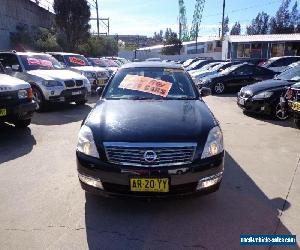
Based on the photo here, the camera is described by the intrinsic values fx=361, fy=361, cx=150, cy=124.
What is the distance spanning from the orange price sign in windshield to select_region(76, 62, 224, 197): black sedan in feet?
3.23

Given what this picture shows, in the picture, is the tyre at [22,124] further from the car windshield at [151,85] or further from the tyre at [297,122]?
the tyre at [297,122]

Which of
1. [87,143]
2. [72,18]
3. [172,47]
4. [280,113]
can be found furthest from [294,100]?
[172,47]

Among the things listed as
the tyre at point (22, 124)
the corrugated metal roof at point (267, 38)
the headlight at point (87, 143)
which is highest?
the corrugated metal roof at point (267, 38)

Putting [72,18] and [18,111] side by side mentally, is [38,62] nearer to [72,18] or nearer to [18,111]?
[18,111]

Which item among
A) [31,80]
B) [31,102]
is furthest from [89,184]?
[31,80]

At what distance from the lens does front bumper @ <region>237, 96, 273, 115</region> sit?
9.55 m

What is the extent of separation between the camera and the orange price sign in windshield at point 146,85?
541 centimetres

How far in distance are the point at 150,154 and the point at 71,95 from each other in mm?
7445

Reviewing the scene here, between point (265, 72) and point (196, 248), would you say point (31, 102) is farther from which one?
point (265, 72)

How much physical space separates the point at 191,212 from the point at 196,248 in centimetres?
72

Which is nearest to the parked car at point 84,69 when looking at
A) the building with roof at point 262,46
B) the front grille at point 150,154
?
the front grille at point 150,154

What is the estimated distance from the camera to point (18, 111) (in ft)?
23.2

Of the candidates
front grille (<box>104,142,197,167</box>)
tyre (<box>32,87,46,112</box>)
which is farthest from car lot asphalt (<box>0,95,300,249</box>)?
tyre (<box>32,87,46,112</box>)

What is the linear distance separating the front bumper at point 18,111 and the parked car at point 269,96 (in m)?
5.74
